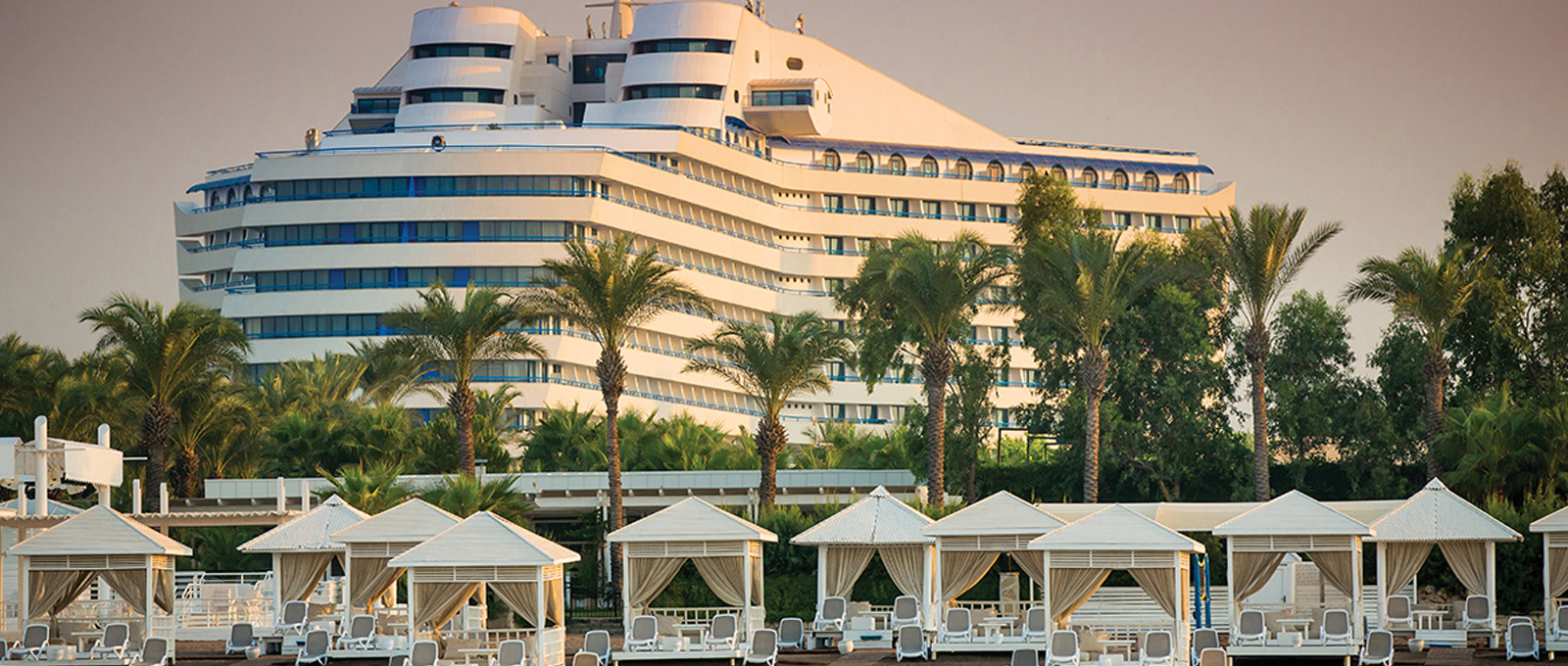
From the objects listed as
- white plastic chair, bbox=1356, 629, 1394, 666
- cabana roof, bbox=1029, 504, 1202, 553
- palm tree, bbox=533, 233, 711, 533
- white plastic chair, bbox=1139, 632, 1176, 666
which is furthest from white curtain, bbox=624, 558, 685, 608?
white plastic chair, bbox=1356, 629, 1394, 666

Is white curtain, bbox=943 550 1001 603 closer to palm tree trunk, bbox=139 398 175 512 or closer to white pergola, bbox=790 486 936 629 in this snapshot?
white pergola, bbox=790 486 936 629

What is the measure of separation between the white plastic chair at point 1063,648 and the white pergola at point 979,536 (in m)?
5.75

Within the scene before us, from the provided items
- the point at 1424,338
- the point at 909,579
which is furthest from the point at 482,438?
the point at 1424,338

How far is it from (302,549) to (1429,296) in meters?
26.2

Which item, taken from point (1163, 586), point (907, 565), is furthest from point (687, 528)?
point (1163, 586)

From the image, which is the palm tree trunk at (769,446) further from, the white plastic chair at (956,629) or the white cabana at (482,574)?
the white cabana at (482,574)

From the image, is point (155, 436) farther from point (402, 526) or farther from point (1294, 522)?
point (1294, 522)

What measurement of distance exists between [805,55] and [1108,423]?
56.9 m

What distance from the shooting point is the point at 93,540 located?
33344mm

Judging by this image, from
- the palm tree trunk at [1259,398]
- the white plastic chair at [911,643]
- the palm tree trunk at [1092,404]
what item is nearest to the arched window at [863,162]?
the palm tree trunk at [1092,404]

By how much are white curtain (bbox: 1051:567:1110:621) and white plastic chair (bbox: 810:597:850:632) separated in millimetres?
4852

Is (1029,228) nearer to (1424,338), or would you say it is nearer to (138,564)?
(1424,338)

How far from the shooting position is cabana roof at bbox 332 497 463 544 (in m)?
35.0

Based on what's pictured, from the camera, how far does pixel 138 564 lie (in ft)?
110
